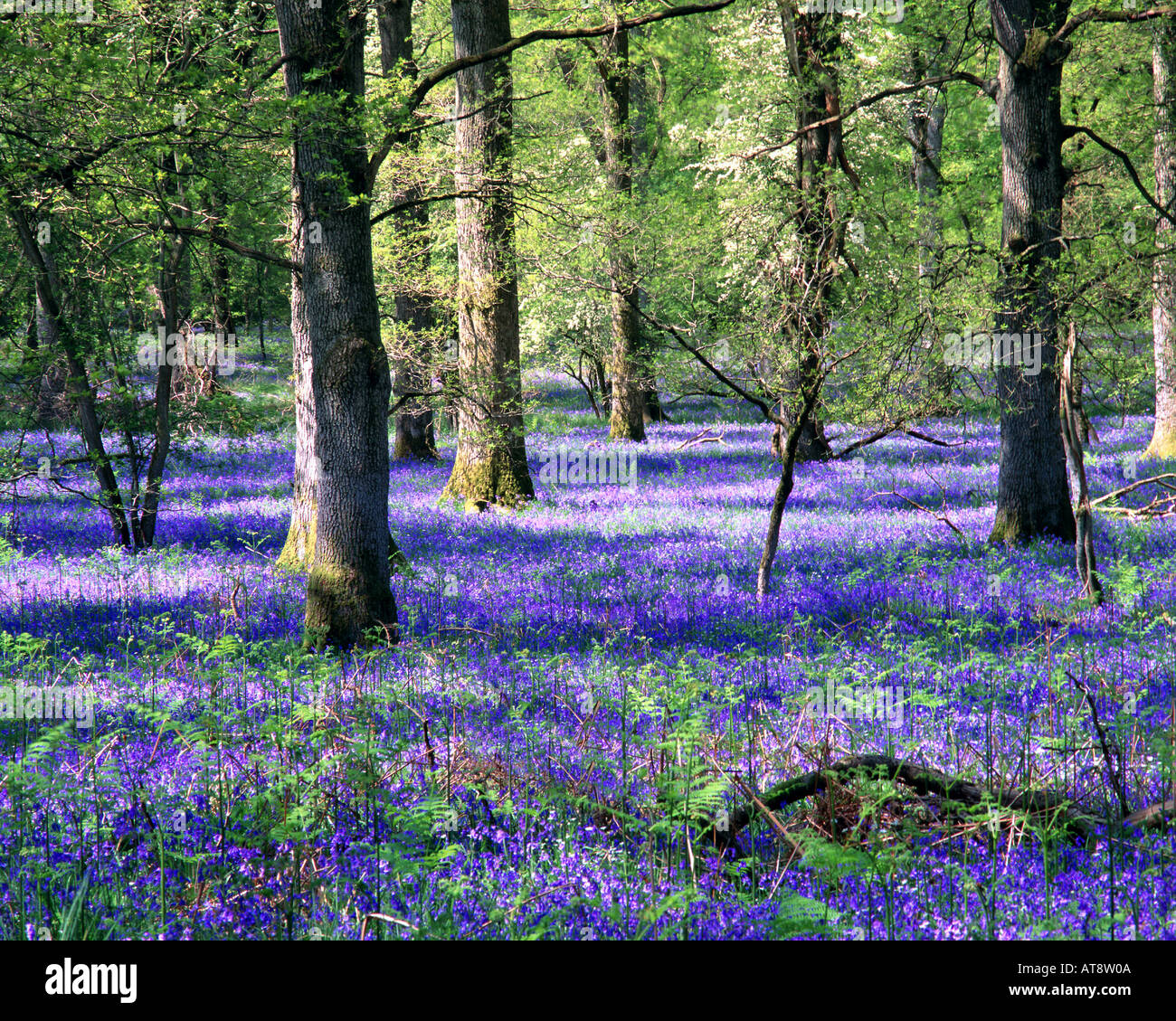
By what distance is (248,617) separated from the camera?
810cm

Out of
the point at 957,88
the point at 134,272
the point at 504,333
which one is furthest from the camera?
the point at 957,88

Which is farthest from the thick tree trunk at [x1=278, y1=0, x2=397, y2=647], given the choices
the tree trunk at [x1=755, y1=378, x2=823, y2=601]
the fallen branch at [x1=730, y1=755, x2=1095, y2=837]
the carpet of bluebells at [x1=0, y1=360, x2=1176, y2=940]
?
the fallen branch at [x1=730, y1=755, x2=1095, y2=837]

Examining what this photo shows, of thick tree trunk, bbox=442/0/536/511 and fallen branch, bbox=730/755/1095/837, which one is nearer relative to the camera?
fallen branch, bbox=730/755/1095/837

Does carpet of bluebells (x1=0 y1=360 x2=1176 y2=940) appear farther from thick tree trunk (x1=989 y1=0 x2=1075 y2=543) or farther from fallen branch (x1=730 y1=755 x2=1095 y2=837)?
thick tree trunk (x1=989 y1=0 x2=1075 y2=543)

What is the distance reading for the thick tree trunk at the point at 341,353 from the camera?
279 inches

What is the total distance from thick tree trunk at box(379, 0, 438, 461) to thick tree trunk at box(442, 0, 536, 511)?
2.66ft

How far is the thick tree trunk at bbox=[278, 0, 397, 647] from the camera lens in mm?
7090

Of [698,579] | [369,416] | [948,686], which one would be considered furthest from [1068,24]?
[369,416]

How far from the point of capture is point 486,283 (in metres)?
14.1

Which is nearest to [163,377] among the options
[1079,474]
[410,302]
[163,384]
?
[163,384]

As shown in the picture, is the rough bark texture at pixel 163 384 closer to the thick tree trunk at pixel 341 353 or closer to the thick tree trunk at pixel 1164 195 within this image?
the thick tree trunk at pixel 341 353

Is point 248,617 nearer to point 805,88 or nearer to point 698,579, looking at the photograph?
point 698,579

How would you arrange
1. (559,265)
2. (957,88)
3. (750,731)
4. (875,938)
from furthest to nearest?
(957,88) → (559,265) → (750,731) → (875,938)

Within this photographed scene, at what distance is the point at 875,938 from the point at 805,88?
12414 millimetres
